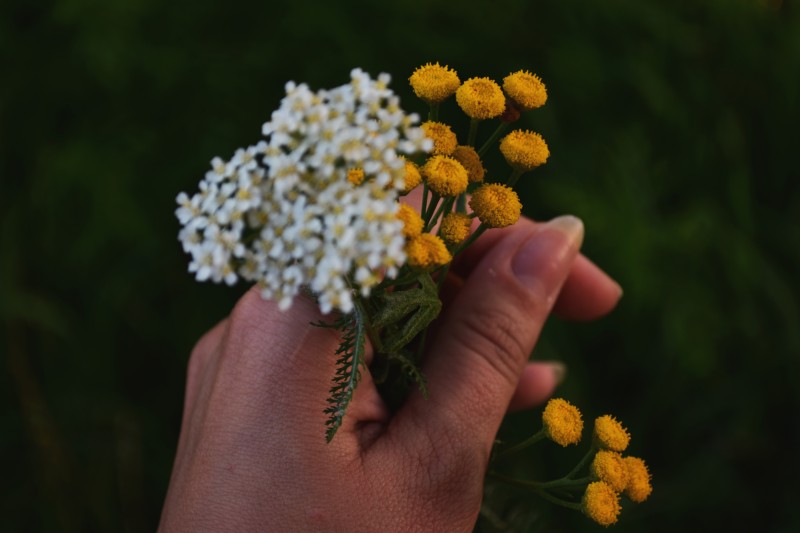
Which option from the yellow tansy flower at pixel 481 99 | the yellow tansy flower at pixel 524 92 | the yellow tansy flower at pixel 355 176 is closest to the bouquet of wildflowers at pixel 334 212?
the yellow tansy flower at pixel 355 176

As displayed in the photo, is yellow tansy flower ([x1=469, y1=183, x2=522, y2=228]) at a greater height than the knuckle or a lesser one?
greater

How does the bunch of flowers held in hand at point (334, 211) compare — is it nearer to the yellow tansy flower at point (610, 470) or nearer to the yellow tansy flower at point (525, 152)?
the yellow tansy flower at point (525, 152)

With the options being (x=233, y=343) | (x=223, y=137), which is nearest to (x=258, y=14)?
(x=223, y=137)

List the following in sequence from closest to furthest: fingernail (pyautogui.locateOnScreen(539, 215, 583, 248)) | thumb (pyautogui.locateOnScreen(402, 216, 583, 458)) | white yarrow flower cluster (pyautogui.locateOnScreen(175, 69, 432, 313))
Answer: white yarrow flower cluster (pyautogui.locateOnScreen(175, 69, 432, 313)), thumb (pyautogui.locateOnScreen(402, 216, 583, 458)), fingernail (pyautogui.locateOnScreen(539, 215, 583, 248))

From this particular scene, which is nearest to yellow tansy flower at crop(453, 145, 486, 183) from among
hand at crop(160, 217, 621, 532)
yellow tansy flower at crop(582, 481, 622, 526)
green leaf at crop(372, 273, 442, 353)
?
green leaf at crop(372, 273, 442, 353)

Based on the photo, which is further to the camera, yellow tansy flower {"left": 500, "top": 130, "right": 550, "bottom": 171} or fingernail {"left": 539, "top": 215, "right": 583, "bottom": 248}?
fingernail {"left": 539, "top": 215, "right": 583, "bottom": 248}

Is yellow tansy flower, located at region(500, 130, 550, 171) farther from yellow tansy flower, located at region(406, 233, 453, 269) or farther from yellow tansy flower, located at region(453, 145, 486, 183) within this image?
yellow tansy flower, located at region(406, 233, 453, 269)
